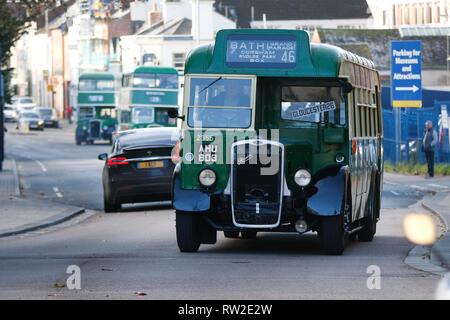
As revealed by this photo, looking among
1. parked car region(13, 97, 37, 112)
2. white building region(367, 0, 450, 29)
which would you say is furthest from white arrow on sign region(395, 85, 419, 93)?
parked car region(13, 97, 37, 112)

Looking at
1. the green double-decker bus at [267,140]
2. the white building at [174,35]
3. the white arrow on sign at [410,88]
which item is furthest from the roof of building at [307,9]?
the green double-decker bus at [267,140]

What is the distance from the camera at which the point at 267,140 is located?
56.7ft

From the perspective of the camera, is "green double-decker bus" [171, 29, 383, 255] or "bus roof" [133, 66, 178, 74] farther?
"bus roof" [133, 66, 178, 74]

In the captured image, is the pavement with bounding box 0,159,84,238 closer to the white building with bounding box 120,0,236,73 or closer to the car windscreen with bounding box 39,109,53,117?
the white building with bounding box 120,0,236,73

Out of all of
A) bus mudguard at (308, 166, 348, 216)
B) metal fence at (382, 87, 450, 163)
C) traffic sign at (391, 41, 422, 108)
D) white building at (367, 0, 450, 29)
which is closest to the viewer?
bus mudguard at (308, 166, 348, 216)

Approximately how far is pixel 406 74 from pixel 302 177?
26459 mm

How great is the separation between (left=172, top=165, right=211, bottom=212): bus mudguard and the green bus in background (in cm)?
6149

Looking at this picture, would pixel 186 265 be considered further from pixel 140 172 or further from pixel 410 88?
pixel 410 88

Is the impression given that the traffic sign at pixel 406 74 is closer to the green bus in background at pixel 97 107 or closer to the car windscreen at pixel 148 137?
the car windscreen at pixel 148 137

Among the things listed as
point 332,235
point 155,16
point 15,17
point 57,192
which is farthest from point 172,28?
point 332,235

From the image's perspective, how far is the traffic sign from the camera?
1689 inches

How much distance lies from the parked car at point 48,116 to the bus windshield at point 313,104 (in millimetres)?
89122
